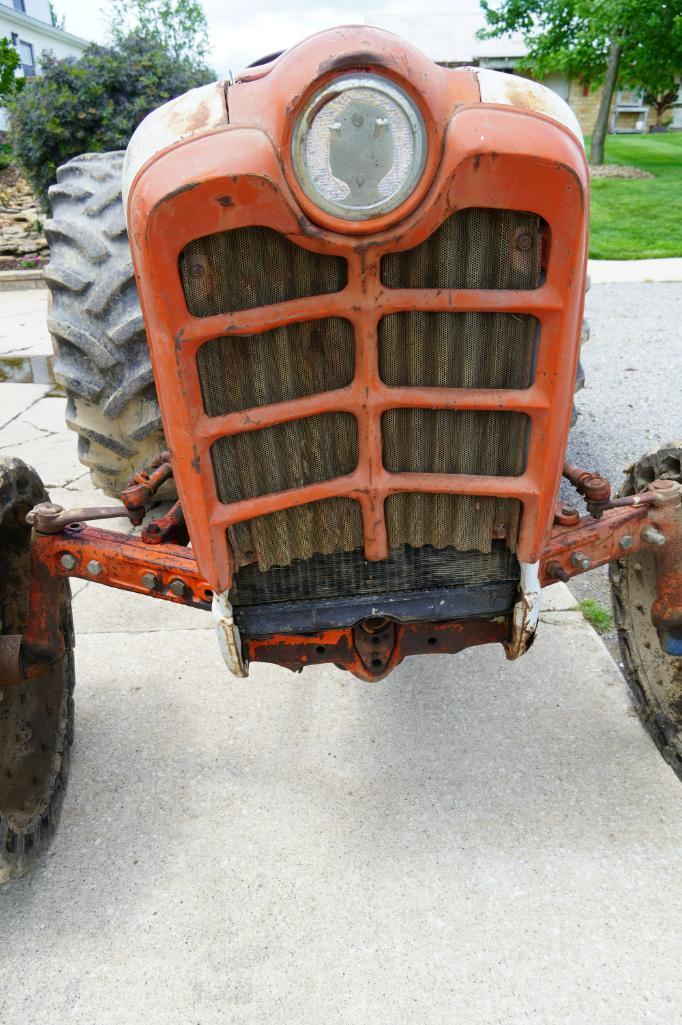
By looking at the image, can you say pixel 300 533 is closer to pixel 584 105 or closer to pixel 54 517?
pixel 54 517

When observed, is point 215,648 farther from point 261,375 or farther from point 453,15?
point 453,15

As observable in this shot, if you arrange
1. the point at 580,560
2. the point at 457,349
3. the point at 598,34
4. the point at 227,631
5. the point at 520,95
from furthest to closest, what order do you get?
the point at 598,34 < the point at 580,560 < the point at 227,631 < the point at 457,349 < the point at 520,95

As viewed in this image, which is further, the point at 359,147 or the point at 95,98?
the point at 95,98

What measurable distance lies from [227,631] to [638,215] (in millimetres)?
12178

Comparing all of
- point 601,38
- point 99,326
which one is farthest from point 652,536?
point 601,38

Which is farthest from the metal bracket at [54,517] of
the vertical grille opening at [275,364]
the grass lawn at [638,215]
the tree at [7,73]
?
the tree at [7,73]

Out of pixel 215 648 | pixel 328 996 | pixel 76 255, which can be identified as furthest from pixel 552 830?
pixel 76 255

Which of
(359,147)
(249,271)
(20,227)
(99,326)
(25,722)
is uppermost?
(359,147)

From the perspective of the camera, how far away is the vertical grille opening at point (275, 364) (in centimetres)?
152

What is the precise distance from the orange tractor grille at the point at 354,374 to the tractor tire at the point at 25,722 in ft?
2.47

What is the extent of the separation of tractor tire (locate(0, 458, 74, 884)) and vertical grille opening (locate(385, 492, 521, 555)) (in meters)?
0.97

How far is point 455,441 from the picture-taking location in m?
1.67

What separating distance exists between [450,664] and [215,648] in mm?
816

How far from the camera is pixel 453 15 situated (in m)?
29.5
